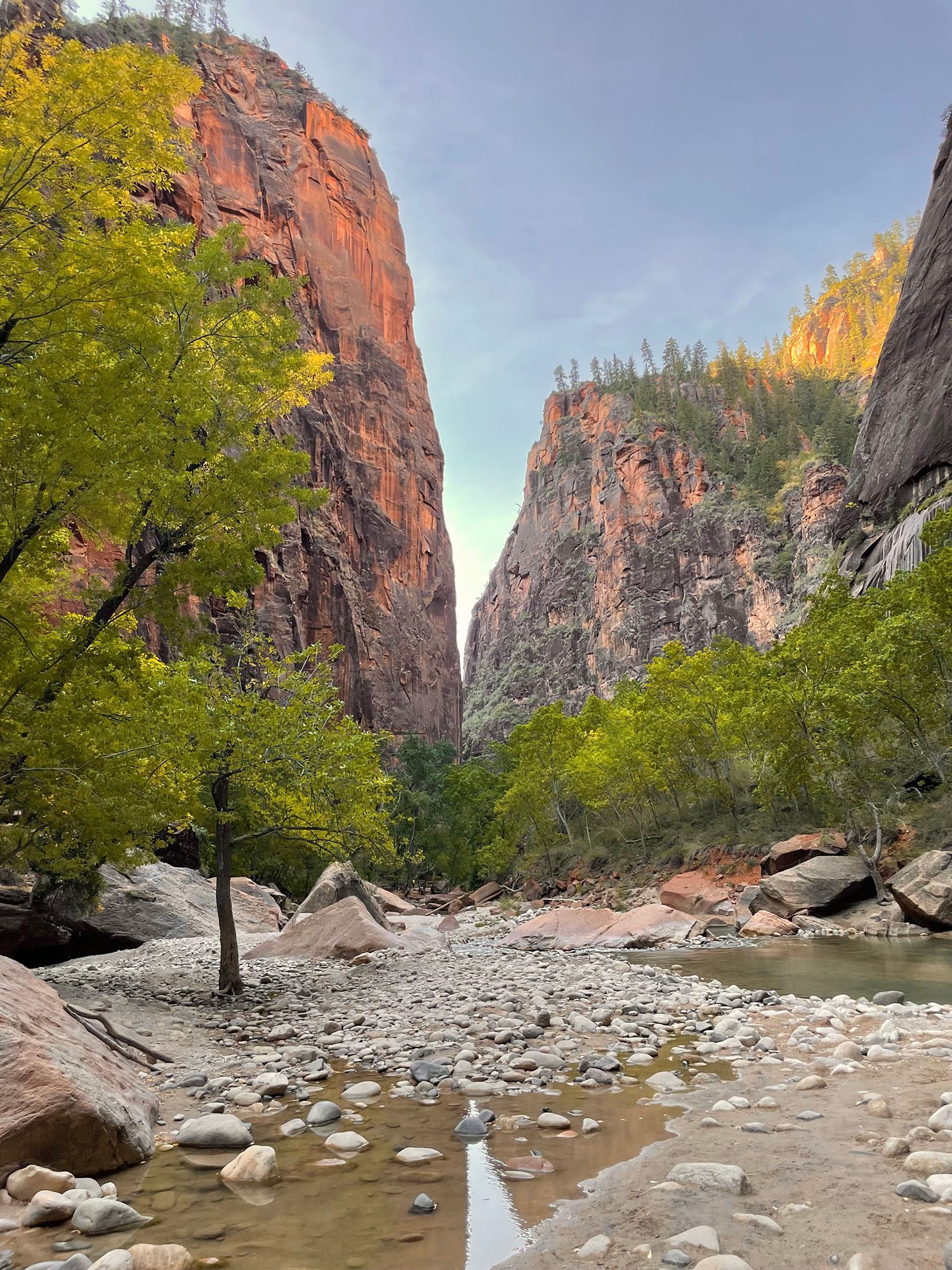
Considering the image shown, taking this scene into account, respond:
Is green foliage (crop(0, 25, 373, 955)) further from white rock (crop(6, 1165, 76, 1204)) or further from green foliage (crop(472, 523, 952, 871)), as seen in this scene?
green foliage (crop(472, 523, 952, 871))

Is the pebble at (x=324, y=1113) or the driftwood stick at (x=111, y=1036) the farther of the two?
the driftwood stick at (x=111, y=1036)

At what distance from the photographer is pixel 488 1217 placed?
3793 millimetres

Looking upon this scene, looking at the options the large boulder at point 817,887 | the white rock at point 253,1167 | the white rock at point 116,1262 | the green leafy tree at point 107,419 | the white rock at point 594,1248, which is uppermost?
the green leafy tree at point 107,419

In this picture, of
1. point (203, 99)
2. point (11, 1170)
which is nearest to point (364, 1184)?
point (11, 1170)

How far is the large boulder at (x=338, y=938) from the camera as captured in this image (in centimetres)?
1812

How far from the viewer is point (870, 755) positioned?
32.0 metres

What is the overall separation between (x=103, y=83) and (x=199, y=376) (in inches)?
131

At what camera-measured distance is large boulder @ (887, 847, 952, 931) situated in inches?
707

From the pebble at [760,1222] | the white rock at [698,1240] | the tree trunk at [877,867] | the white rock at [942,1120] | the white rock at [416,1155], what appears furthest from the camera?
the tree trunk at [877,867]

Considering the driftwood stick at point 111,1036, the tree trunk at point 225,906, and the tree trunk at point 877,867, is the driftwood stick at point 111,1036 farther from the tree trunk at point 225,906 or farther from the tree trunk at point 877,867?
the tree trunk at point 877,867

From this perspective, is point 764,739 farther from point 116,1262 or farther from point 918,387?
point 116,1262

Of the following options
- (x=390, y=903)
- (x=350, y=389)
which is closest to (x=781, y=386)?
(x=350, y=389)

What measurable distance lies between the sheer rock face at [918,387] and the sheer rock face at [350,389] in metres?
50.4

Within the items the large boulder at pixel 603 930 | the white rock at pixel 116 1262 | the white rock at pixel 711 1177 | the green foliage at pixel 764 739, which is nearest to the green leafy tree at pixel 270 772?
the white rock at pixel 116 1262
